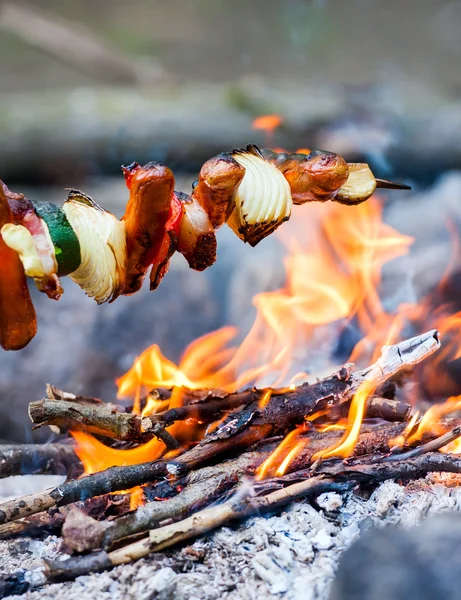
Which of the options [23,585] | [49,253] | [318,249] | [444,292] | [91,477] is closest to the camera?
[49,253]

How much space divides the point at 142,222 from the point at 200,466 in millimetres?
906

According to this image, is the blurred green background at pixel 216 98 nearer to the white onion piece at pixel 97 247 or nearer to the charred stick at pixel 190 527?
the charred stick at pixel 190 527

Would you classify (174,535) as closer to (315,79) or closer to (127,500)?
(127,500)

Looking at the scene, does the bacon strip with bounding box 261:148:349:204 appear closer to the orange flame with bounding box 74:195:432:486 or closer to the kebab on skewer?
the kebab on skewer

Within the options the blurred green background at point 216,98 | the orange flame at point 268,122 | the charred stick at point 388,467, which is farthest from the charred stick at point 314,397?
the orange flame at point 268,122

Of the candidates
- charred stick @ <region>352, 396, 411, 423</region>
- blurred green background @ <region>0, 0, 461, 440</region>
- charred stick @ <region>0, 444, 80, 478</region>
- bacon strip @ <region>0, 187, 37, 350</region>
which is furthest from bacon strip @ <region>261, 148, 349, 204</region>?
blurred green background @ <region>0, 0, 461, 440</region>

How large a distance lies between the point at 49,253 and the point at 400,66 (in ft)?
10.9

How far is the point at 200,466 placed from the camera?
2105mm

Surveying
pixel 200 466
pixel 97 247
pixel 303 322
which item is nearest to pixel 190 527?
pixel 200 466

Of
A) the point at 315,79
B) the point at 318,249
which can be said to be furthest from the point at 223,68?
the point at 318,249

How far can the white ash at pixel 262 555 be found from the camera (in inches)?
61.4

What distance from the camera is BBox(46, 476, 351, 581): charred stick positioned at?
5.34 feet

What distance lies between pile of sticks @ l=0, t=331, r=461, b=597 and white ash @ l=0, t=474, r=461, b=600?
0.14 ft

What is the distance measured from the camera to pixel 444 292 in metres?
3.64
